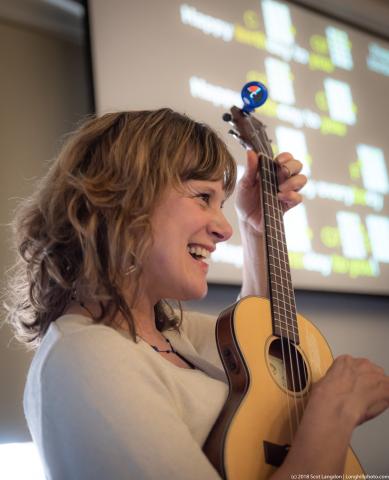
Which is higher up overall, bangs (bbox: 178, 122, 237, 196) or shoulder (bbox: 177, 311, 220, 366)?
bangs (bbox: 178, 122, 237, 196)

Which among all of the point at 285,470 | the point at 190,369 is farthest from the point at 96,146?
the point at 285,470

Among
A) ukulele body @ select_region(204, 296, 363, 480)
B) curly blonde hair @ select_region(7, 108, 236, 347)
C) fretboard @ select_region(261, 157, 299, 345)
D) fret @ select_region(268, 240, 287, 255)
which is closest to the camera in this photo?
ukulele body @ select_region(204, 296, 363, 480)

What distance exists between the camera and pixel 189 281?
3.29ft

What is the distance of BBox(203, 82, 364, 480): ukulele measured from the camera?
2.69ft

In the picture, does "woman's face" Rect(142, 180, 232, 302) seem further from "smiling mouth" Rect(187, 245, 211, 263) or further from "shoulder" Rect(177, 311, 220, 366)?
"shoulder" Rect(177, 311, 220, 366)

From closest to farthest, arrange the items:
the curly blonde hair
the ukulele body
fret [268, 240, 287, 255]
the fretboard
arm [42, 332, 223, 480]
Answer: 1. arm [42, 332, 223, 480]
2. the ukulele body
3. the curly blonde hair
4. the fretboard
5. fret [268, 240, 287, 255]

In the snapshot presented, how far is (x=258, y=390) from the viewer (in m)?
0.89

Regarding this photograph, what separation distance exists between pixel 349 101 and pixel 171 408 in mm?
1852

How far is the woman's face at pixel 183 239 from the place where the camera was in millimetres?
984

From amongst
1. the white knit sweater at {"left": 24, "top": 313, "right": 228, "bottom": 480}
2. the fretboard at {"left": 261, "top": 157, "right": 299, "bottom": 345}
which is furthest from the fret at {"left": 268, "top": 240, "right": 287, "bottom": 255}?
the white knit sweater at {"left": 24, "top": 313, "right": 228, "bottom": 480}

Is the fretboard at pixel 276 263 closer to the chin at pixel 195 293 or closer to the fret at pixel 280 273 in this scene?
the fret at pixel 280 273

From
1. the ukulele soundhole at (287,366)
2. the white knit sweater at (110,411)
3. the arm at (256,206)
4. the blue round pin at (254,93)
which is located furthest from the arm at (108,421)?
the blue round pin at (254,93)

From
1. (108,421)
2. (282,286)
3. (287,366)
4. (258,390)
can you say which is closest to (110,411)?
(108,421)

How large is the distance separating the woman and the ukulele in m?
0.05
